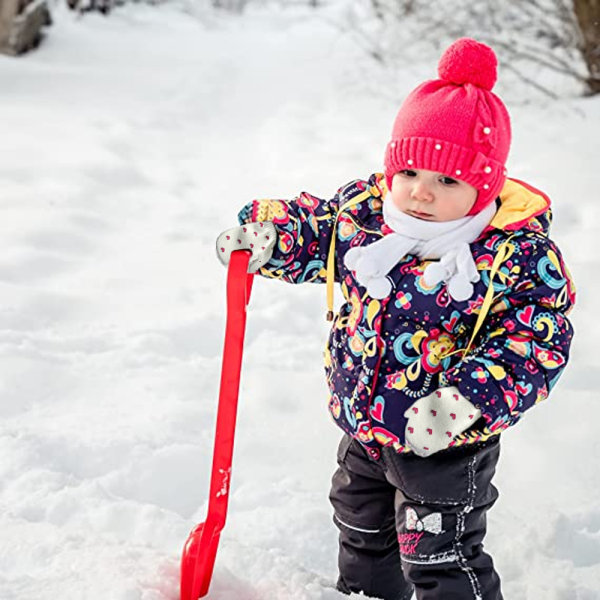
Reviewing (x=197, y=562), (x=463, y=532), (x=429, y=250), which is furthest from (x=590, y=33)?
(x=197, y=562)

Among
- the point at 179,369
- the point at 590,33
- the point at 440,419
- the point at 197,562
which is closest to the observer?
the point at 440,419

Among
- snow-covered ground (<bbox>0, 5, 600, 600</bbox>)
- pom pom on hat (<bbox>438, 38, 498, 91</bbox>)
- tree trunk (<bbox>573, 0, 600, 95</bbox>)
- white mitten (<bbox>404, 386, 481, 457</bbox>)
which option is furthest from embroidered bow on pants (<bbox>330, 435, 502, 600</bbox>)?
tree trunk (<bbox>573, 0, 600, 95</bbox>)

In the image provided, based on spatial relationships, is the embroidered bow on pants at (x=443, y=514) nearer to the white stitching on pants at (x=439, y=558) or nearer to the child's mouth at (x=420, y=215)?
the white stitching on pants at (x=439, y=558)

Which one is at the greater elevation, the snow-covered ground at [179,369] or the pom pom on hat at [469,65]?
the pom pom on hat at [469,65]

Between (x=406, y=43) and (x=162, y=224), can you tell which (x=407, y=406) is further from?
(x=406, y=43)

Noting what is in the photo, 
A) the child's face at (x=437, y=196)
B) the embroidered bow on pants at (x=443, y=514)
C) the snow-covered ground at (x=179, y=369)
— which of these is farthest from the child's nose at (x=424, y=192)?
the snow-covered ground at (x=179, y=369)

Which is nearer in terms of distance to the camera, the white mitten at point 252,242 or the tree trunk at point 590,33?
the white mitten at point 252,242

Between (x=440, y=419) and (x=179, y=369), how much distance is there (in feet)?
5.21

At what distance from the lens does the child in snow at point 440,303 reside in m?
1.57

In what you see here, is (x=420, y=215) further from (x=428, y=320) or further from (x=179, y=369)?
(x=179, y=369)

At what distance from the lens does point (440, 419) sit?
156cm

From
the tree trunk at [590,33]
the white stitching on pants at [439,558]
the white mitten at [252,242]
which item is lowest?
the tree trunk at [590,33]

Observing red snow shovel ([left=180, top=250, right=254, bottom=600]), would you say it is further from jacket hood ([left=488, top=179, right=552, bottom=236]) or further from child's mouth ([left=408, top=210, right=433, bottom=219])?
jacket hood ([left=488, top=179, right=552, bottom=236])

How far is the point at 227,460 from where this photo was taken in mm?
1742
